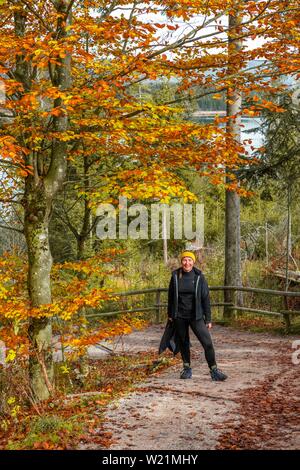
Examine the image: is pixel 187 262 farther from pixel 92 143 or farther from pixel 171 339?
pixel 92 143

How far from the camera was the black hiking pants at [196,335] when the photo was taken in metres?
8.74

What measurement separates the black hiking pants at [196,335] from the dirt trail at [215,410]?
15.5 inches

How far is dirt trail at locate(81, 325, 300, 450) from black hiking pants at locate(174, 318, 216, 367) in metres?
0.39

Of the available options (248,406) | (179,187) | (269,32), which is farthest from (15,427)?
(269,32)

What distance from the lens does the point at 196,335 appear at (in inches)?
345

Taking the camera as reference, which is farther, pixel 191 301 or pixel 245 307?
pixel 245 307

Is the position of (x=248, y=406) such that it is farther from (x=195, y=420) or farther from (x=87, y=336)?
(x=87, y=336)

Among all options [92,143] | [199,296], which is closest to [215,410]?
[199,296]

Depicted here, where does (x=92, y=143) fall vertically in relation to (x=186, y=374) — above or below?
above

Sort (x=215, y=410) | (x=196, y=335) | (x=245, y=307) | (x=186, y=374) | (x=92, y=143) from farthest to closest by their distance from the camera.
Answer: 1. (x=245, y=307)
2. (x=92, y=143)
3. (x=186, y=374)
4. (x=196, y=335)
5. (x=215, y=410)

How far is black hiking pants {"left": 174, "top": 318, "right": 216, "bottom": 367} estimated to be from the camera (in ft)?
28.7

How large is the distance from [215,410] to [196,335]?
1585 mm

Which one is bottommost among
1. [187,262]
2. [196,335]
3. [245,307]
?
[245,307]

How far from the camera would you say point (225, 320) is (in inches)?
660
